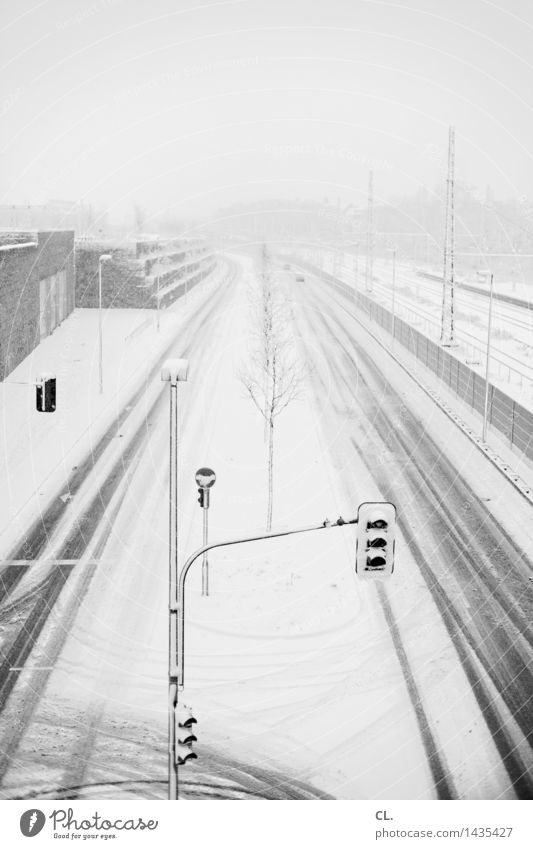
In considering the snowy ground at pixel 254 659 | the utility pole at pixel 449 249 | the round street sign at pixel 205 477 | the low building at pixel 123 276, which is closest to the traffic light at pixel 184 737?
the snowy ground at pixel 254 659

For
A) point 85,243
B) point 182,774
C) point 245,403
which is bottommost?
point 182,774

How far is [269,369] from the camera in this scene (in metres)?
43.6

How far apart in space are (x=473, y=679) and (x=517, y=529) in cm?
966

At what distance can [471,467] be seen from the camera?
35.0 m

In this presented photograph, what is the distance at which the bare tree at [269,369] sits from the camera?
35125 mm

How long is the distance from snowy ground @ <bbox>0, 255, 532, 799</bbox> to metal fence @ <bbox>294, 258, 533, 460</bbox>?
135 inches

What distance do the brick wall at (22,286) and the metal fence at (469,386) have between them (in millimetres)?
21982

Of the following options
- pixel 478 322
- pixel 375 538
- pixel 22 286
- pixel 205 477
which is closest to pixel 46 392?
pixel 205 477

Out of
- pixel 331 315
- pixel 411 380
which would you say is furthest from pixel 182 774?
pixel 331 315

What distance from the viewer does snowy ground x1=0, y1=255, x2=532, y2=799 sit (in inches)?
634

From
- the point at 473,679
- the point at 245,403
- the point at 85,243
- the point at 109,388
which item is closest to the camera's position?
the point at 473,679

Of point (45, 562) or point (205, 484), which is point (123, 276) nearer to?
point (45, 562)

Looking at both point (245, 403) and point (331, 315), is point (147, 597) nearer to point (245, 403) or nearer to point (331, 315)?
point (245, 403)

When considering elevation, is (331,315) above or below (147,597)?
above
